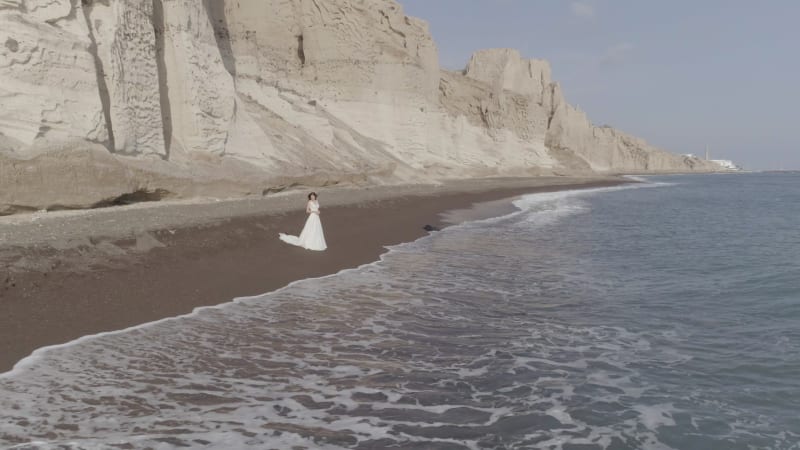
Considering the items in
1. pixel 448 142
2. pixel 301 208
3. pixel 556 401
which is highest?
pixel 448 142

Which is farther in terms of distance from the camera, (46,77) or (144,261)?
(46,77)

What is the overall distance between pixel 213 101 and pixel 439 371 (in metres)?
12.9

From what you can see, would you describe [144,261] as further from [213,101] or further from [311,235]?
[213,101]

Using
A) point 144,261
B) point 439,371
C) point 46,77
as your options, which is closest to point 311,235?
point 144,261

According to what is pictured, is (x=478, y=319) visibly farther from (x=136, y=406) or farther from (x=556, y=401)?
(x=136, y=406)

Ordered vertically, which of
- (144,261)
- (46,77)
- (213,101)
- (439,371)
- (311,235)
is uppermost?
(213,101)

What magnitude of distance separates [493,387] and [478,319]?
2.26 metres

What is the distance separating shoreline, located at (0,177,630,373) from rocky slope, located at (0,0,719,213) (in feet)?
3.44

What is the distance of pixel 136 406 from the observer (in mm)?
4246

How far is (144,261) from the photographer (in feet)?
26.6

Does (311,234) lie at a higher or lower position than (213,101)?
lower

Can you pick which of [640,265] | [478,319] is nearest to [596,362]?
[478,319]

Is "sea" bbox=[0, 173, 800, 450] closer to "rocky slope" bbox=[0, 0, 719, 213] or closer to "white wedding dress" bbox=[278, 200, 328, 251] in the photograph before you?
"white wedding dress" bbox=[278, 200, 328, 251]

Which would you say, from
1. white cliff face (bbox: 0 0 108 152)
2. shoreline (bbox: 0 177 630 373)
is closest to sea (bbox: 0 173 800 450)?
shoreline (bbox: 0 177 630 373)
